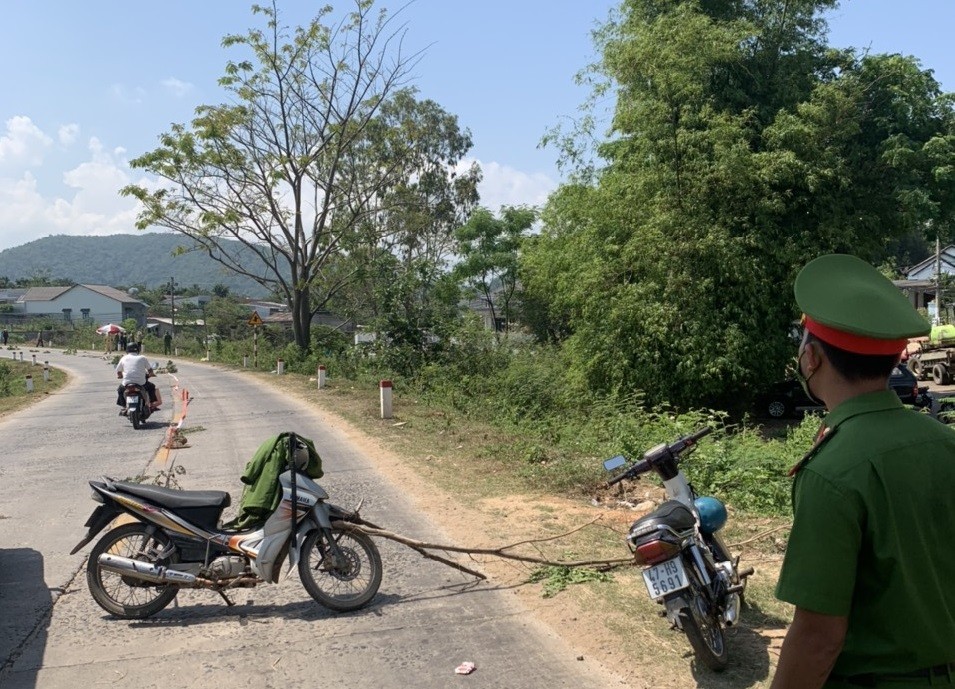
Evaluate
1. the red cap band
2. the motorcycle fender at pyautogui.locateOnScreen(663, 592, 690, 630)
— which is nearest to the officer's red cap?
the red cap band

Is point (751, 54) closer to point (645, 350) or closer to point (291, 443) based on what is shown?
point (645, 350)

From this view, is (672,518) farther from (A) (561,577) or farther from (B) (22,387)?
(B) (22,387)

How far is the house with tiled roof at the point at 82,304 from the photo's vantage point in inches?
3900

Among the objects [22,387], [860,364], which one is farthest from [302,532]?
[22,387]

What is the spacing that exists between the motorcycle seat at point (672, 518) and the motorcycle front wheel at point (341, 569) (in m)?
2.09

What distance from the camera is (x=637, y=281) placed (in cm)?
1922

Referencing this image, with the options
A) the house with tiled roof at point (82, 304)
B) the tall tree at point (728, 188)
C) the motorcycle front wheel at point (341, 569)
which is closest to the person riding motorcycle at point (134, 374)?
the tall tree at point (728, 188)

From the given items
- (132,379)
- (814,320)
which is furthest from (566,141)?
(814,320)

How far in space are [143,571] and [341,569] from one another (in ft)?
4.32

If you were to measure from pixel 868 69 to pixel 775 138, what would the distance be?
5.17m

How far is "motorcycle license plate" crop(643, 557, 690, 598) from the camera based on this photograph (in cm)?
408

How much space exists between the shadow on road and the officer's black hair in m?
4.55

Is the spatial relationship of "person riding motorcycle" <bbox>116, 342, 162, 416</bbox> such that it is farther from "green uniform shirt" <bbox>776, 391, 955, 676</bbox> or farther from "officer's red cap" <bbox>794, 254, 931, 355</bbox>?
"green uniform shirt" <bbox>776, 391, 955, 676</bbox>

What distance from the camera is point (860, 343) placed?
6.36ft
